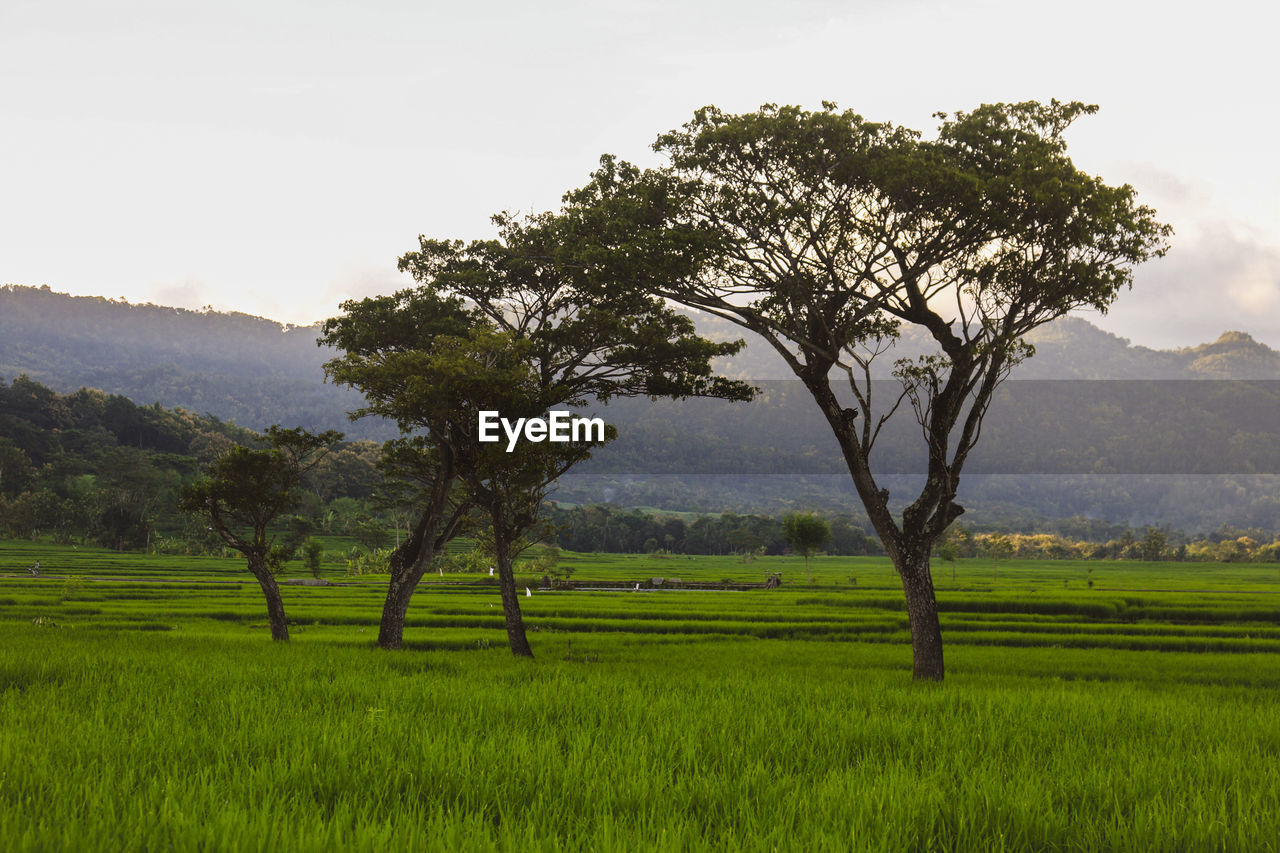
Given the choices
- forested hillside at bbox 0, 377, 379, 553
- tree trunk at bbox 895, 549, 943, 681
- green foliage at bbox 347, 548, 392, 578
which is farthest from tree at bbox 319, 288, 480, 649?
forested hillside at bbox 0, 377, 379, 553

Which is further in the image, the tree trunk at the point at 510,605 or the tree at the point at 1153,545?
the tree at the point at 1153,545

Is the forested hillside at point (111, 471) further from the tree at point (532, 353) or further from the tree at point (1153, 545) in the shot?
the tree at point (1153, 545)

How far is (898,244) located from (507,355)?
10.2 m

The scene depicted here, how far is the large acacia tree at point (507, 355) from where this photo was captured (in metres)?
19.2

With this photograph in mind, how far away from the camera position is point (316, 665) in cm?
1276

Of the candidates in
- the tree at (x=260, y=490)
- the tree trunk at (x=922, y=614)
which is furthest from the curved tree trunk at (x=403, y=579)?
the tree trunk at (x=922, y=614)

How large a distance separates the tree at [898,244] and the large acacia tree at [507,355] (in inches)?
103

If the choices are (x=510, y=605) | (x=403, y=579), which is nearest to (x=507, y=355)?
(x=510, y=605)

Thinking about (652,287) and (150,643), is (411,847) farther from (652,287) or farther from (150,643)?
(150,643)

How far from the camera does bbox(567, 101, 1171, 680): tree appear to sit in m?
16.9

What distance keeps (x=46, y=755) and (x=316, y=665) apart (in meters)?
7.40

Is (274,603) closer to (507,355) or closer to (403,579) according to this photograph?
(403,579)

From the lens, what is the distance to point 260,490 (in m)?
24.8

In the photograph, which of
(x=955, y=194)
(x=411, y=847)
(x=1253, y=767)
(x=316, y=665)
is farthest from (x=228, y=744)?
(x=955, y=194)
